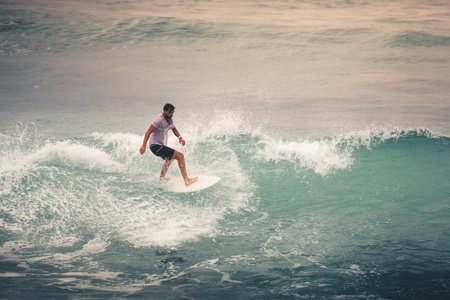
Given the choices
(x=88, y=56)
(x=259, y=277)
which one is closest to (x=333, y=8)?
(x=88, y=56)

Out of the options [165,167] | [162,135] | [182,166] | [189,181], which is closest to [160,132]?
[162,135]

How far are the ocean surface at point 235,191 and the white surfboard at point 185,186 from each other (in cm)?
16

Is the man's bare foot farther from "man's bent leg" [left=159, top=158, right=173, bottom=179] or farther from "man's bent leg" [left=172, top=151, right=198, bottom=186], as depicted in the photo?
"man's bent leg" [left=159, top=158, right=173, bottom=179]

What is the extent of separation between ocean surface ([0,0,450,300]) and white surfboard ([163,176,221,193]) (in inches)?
6.2

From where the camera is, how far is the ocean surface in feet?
17.2

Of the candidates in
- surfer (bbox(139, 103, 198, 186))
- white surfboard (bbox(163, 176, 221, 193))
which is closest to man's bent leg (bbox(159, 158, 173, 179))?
white surfboard (bbox(163, 176, 221, 193))

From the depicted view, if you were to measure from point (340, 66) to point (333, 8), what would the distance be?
1918cm

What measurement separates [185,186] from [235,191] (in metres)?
0.97

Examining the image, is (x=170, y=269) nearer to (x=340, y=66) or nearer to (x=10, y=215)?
(x=10, y=215)

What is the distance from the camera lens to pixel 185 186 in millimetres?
8422

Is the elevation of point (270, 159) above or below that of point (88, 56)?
below

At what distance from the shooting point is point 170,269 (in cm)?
546

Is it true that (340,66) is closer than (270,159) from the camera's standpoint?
No

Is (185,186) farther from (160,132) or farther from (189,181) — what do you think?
(160,132)
